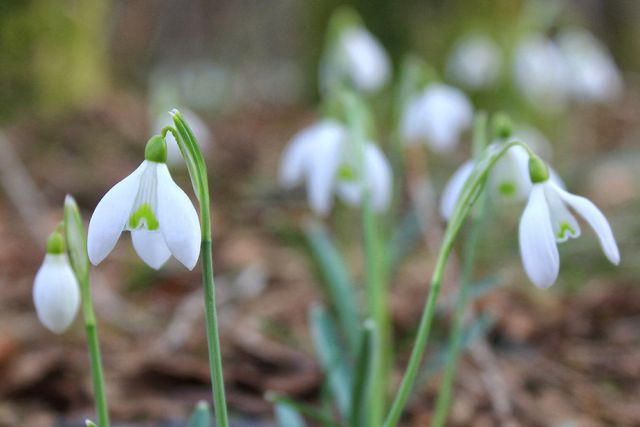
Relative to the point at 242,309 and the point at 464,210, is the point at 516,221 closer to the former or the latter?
the point at 242,309

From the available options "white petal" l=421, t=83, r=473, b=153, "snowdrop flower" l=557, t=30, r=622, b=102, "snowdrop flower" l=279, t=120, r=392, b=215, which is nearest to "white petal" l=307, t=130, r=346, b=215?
"snowdrop flower" l=279, t=120, r=392, b=215

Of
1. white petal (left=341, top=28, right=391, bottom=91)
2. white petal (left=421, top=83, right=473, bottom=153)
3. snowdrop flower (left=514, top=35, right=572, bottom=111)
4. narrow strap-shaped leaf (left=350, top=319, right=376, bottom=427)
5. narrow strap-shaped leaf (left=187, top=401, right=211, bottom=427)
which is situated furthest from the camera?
snowdrop flower (left=514, top=35, right=572, bottom=111)

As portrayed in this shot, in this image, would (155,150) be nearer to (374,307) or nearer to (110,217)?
(110,217)

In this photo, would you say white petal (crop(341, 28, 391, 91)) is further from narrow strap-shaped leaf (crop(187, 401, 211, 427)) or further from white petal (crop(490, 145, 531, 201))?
narrow strap-shaped leaf (crop(187, 401, 211, 427))

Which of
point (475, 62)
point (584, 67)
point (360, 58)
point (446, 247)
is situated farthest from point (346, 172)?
point (584, 67)

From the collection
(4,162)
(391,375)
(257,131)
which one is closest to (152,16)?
(257,131)

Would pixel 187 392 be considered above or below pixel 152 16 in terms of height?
below
